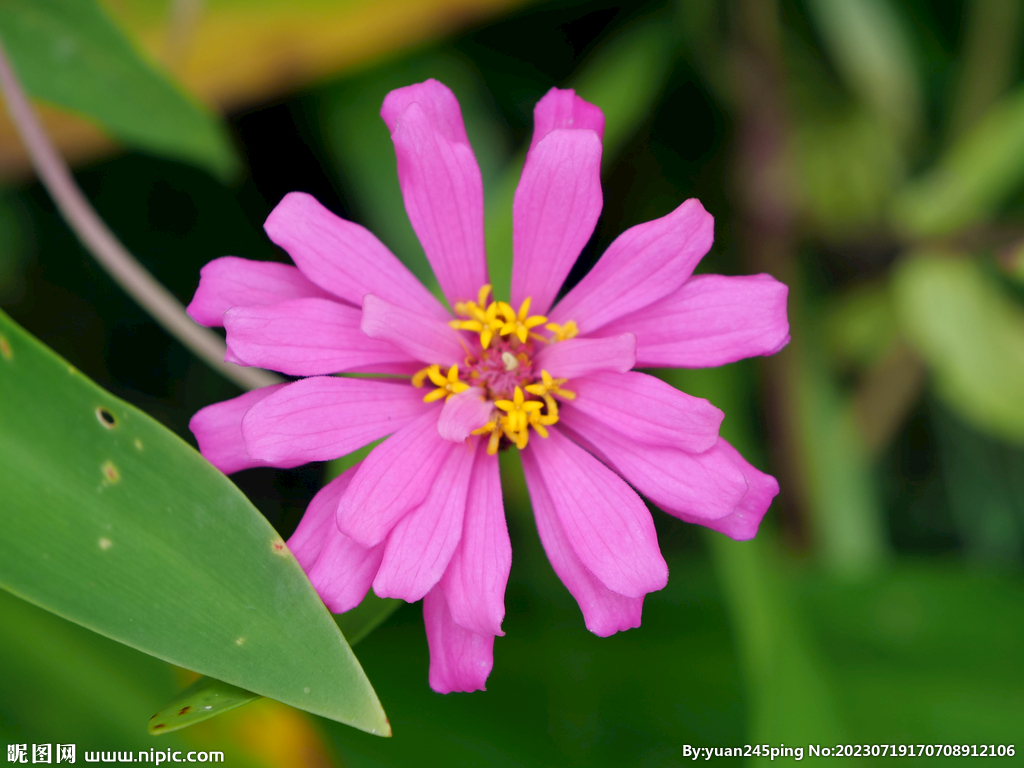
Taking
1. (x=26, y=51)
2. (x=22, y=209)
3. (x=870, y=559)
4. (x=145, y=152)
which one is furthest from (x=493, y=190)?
(x=870, y=559)

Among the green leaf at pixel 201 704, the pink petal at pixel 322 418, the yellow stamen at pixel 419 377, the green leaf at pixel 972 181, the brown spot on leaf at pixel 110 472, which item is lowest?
the green leaf at pixel 201 704

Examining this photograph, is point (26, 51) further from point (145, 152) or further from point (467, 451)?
point (467, 451)

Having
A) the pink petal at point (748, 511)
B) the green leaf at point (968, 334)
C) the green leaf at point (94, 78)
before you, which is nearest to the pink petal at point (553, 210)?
the pink petal at point (748, 511)

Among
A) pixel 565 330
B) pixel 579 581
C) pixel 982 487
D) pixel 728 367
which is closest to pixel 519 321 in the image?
pixel 565 330

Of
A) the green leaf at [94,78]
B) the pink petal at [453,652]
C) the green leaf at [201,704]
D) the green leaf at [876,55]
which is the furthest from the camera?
the green leaf at [876,55]

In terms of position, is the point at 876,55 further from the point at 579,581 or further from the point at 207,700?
the point at 207,700

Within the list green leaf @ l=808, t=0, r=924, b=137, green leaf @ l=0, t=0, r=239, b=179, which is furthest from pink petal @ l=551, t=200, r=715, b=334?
green leaf @ l=808, t=0, r=924, b=137

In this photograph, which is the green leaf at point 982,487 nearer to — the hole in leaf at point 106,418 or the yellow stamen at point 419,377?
the yellow stamen at point 419,377
